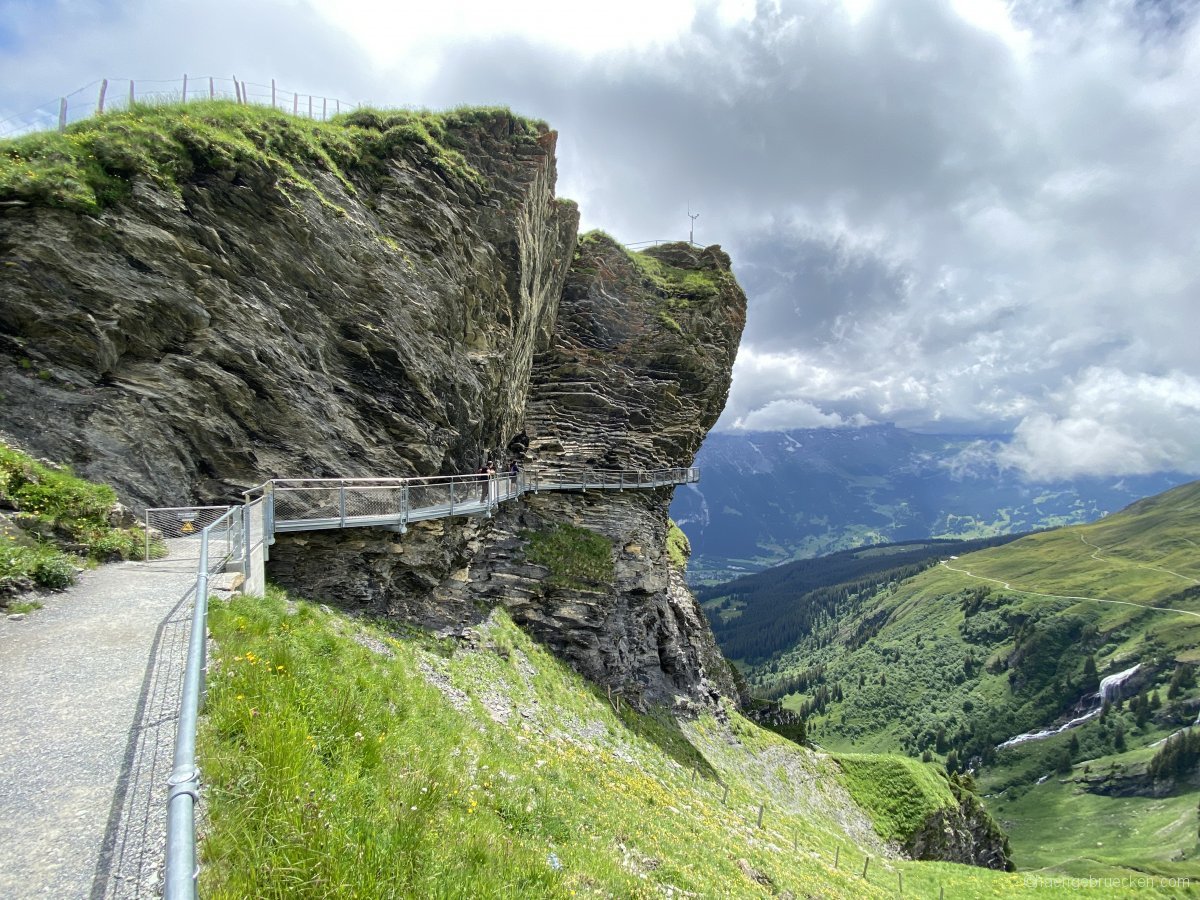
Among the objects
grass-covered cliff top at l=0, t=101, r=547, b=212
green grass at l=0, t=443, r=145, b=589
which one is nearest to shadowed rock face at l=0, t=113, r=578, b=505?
grass-covered cliff top at l=0, t=101, r=547, b=212

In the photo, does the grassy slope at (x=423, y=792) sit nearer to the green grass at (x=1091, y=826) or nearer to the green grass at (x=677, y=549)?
the green grass at (x=677, y=549)

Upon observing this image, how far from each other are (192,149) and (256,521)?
1245cm

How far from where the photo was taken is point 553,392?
1608 inches

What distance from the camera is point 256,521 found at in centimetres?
1322

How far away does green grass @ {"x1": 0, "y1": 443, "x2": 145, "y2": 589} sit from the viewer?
8.90 metres

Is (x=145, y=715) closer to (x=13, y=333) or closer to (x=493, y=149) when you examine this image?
(x=13, y=333)

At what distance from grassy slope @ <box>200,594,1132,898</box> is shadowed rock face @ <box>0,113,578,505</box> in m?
6.08

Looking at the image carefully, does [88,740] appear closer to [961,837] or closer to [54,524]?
[54,524]

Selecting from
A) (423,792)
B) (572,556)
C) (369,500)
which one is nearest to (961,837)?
(572,556)

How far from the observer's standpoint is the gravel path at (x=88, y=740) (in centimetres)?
354

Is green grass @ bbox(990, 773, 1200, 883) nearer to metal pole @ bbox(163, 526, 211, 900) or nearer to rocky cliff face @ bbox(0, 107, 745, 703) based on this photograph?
rocky cliff face @ bbox(0, 107, 745, 703)

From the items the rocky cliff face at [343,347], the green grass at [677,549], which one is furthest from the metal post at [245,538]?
the green grass at [677,549]

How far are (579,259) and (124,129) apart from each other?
32.8 meters

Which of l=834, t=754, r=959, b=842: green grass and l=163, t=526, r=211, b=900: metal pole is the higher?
l=163, t=526, r=211, b=900: metal pole
